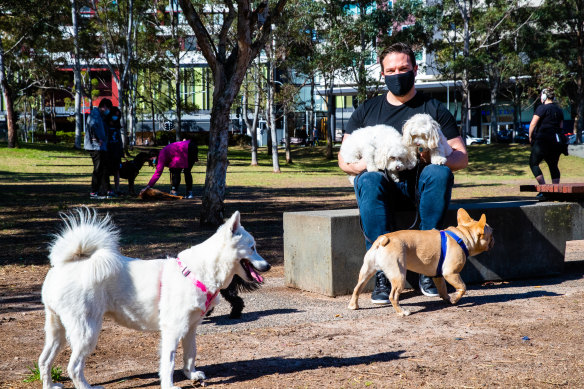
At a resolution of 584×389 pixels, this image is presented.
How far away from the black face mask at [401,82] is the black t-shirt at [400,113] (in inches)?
5.5

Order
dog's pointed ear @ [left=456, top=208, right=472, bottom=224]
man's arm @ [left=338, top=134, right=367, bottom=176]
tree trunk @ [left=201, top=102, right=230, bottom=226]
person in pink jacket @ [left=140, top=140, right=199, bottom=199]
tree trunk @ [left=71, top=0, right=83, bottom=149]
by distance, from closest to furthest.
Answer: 1. dog's pointed ear @ [left=456, top=208, right=472, bottom=224]
2. man's arm @ [left=338, top=134, right=367, bottom=176]
3. tree trunk @ [left=201, top=102, right=230, bottom=226]
4. person in pink jacket @ [left=140, top=140, right=199, bottom=199]
5. tree trunk @ [left=71, top=0, right=83, bottom=149]

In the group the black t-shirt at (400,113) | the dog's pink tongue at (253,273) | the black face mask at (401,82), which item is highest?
the black face mask at (401,82)

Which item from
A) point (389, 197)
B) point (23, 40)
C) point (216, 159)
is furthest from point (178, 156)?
point (23, 40)

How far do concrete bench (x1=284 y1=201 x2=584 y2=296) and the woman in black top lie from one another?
6.33m

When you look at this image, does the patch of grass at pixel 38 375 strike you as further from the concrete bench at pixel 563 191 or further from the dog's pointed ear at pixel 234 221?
the concrete bench at pixel 563 191

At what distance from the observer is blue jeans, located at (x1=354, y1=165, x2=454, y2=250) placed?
5457 millimetres

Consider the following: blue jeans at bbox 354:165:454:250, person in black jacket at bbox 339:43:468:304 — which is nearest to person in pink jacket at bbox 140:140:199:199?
person in black jacket at bbox 339:43:468:304

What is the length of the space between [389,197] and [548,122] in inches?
326

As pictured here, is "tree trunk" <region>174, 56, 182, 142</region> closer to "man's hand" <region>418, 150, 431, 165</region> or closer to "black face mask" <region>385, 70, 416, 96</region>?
"black face mask" <region>385, 70, 416, 96</region>

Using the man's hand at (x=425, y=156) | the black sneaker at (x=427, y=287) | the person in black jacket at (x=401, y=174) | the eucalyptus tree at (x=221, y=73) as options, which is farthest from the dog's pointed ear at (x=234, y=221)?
the eucalyptus tree at (x=221, y=73)

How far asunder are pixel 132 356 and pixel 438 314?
242 cm

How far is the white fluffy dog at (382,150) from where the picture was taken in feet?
17.6

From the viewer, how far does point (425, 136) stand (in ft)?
17.5

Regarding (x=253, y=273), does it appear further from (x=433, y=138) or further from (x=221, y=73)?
(x=221, y=73)
